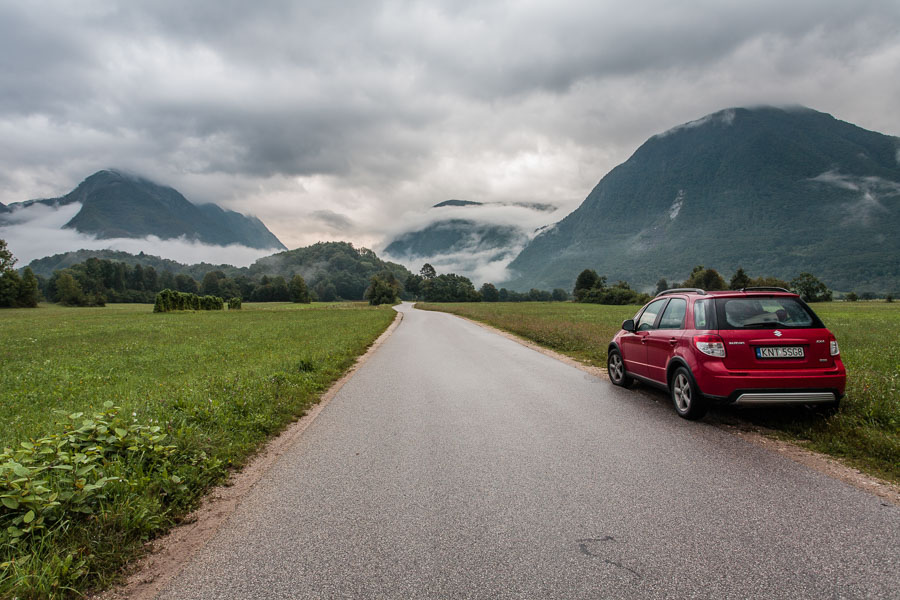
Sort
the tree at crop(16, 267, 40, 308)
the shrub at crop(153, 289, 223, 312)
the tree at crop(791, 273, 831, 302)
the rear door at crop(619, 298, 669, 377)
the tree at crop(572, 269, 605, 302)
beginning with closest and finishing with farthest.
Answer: the rear door at crop(619, 298, 669, 377) < the shrub at crop(153, 289, 223, 312) < the tree at crop(16, 267, 40, 308) < the tree at crop(791, 273, 831, 302) < the tree at crop(572, 269, 605, 302)

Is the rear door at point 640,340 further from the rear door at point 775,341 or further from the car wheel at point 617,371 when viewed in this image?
the rear door at point 775,341

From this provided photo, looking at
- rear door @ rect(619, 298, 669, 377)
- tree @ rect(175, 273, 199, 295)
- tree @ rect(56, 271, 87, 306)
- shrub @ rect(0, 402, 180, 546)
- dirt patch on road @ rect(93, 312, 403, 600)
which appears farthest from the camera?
tree @ rect(175, 273, 199, 295)

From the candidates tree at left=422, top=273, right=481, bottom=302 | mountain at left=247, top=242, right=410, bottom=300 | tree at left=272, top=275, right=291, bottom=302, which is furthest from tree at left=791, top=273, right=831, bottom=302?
tree at left=272, top=275, right=291, bottom=302

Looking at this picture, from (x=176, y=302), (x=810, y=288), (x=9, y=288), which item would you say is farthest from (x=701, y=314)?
(x=810, y=288)

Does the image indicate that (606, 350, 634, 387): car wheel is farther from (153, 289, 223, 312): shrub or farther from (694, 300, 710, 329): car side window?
(153, 289, 223, 312): shrub

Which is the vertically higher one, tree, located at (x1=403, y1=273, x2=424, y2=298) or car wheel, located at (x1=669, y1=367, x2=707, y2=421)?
tree, located at (x1=403, y1=273, x2=424, y2=298)

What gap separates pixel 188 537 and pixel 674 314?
22.1ft

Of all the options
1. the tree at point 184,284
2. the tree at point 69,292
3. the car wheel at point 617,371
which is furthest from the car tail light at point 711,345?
the tree at point 184,284

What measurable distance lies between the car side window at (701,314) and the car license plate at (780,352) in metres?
0.68

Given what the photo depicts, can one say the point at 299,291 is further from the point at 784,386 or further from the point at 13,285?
the point at 784,386

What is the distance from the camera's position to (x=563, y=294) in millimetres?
154750

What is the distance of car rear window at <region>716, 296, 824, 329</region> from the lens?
5.76 m

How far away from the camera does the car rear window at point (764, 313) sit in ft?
18.9

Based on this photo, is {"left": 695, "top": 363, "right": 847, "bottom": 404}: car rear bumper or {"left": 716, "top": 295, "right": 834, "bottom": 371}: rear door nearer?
{"left": 695, "top": 363, "right": 847, "bottom": 404}: car rear bumper
